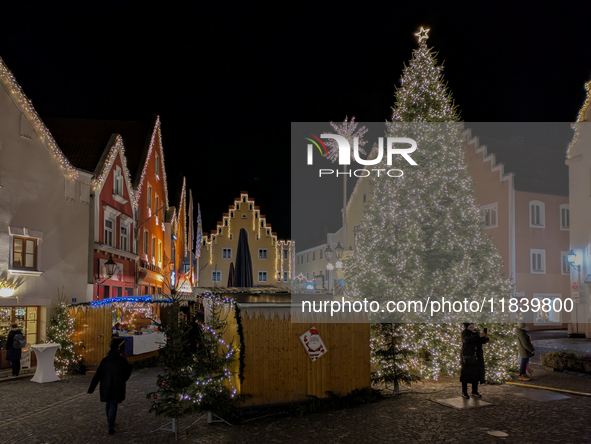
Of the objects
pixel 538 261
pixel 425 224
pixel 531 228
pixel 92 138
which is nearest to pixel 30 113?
pixel 92 138

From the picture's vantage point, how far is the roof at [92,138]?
24125 mm

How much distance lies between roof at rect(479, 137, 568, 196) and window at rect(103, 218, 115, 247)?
86.4 feet

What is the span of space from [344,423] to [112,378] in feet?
14.4

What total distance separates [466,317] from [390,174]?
5.53 m

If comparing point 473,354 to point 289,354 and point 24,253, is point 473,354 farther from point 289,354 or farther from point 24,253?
point 24,253

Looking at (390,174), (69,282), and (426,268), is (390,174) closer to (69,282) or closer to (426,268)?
(426,268)

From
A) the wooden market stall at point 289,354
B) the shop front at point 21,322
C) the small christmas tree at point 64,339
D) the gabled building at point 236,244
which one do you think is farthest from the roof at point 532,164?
the shop front at point 21,322

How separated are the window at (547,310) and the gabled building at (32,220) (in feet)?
97.0

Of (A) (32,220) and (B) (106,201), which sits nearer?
(A) (32,220)

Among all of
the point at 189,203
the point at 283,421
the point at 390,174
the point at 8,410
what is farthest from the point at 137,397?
the point at 189,203

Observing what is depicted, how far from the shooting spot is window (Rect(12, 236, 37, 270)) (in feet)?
56.7

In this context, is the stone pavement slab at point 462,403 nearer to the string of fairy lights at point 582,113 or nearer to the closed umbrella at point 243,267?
the closed umbrella at point 243,267

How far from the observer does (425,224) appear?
17172 mm

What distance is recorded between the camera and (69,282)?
19750mm
